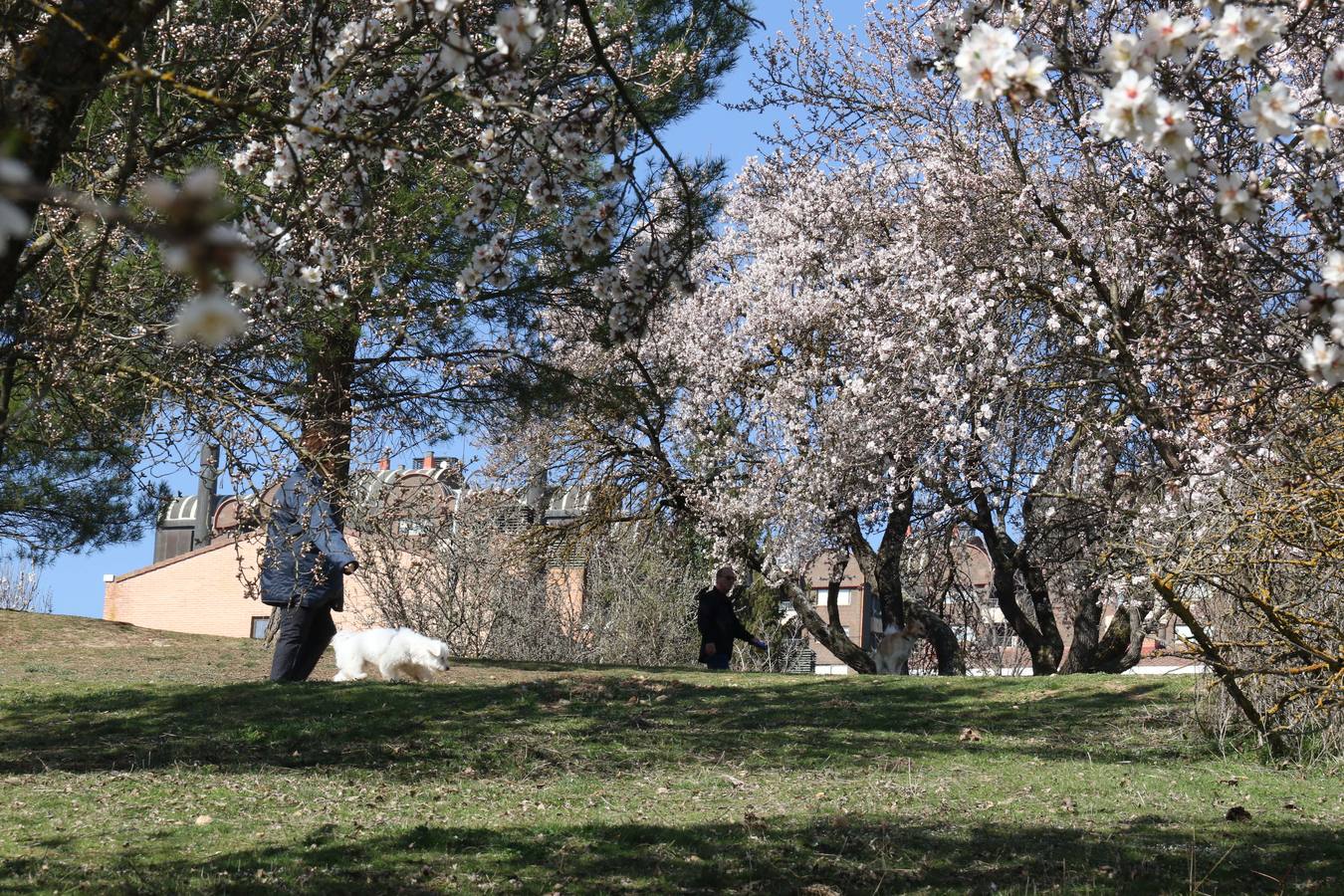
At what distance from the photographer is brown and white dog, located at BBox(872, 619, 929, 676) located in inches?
591

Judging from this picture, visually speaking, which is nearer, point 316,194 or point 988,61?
point 988,61

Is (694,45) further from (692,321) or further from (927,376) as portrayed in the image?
(692,321)

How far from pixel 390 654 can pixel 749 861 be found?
5.56 m

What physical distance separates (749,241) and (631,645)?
232 inches

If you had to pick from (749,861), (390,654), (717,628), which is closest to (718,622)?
(717,628)

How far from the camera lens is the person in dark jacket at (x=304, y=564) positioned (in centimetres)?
729

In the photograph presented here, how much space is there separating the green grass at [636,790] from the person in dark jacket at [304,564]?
0.56m

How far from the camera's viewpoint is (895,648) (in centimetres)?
1514

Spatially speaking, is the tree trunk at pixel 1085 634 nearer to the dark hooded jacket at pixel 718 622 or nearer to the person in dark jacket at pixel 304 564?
the dark hooded jacket at pixel 718 622

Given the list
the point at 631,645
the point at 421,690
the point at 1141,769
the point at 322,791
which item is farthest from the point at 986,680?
the point at 631,645

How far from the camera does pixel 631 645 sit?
56.6ft

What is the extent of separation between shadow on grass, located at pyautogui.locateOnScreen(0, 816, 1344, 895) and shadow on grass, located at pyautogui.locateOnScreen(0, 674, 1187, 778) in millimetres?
1509

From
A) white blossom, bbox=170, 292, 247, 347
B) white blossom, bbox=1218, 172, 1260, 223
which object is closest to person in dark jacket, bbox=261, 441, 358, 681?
white blossom, bbox=1218, 172, 1260, 223

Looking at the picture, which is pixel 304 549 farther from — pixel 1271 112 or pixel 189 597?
pixel 189 597
